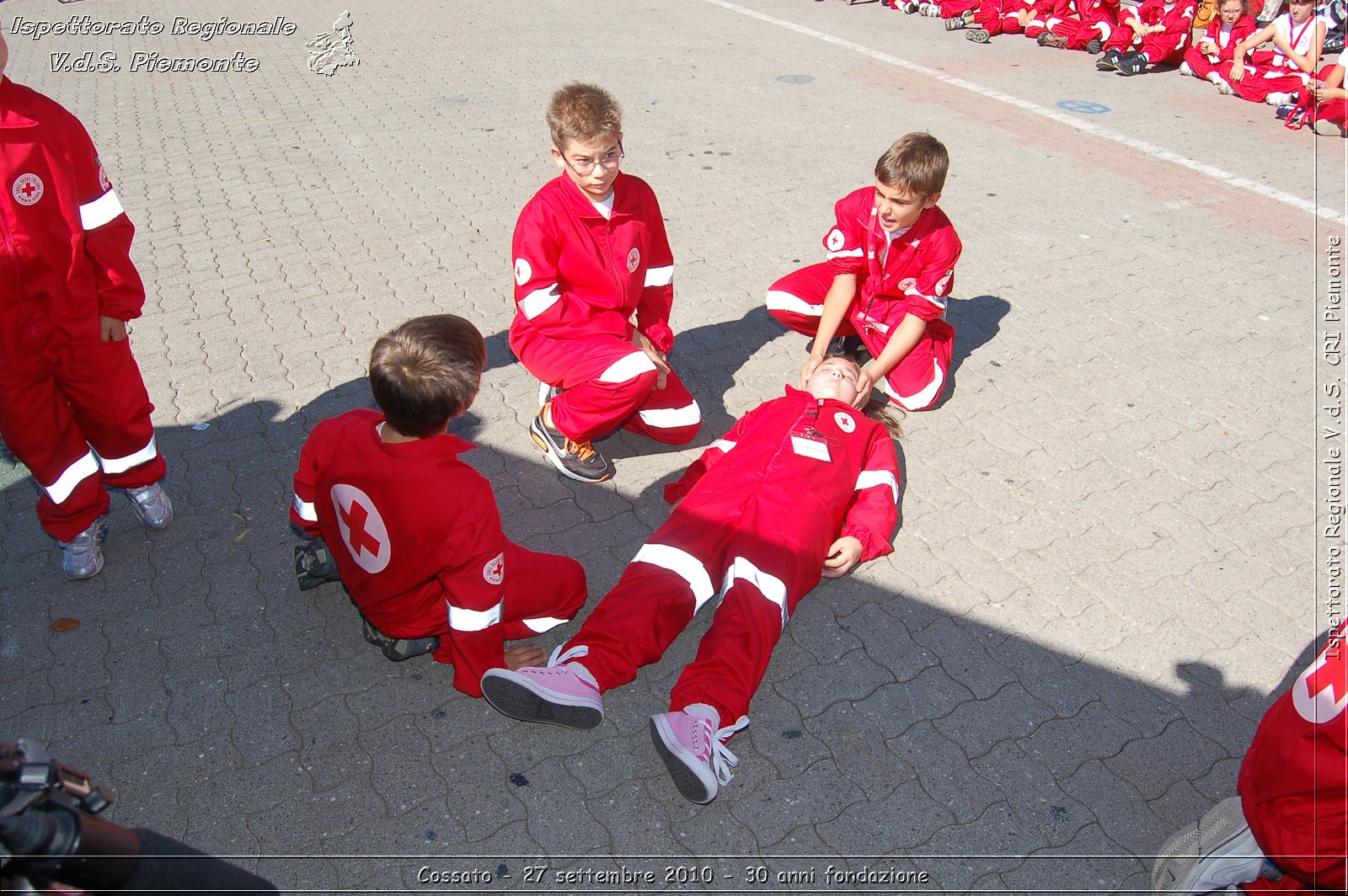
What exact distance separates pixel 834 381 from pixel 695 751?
1.79 m

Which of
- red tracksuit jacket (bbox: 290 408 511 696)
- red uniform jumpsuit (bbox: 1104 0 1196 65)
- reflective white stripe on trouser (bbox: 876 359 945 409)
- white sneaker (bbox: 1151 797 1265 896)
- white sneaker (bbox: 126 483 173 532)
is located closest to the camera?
white sneaker (bbox: 1151 797 1265 896)

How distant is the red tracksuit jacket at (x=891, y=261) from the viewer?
4.25 metres

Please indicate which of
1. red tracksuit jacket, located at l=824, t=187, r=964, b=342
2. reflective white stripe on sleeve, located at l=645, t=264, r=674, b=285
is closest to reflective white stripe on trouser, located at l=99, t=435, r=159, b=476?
reflective white stripe on sleeve, located at l=645, t=264, r=674, b=285

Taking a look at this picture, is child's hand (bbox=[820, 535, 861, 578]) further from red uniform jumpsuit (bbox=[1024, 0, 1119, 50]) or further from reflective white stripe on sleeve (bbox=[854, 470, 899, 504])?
red uniform jumpsuit (bbox=[1024, 0, 1119, 50])

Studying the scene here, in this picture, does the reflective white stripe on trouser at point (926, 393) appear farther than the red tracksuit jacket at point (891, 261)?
Yes

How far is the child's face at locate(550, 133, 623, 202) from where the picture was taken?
11.8 ft

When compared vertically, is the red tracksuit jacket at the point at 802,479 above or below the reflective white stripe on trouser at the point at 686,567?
above

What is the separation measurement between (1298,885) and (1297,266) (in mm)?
5118

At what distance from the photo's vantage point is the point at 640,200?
13.0ft

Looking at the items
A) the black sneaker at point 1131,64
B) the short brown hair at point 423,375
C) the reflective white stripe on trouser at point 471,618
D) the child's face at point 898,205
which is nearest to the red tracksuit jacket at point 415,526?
the reflective white stripe on trouser at point 471,618

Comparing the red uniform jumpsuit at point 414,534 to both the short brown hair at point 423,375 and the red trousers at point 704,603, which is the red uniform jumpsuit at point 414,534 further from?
the red trousers at point 704,603

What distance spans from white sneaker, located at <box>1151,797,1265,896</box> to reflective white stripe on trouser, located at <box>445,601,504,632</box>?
193cm

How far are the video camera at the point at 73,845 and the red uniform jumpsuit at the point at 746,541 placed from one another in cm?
134

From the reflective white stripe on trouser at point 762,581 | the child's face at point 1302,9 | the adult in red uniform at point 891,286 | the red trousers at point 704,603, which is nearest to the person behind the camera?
the red trousers at point 704,603
